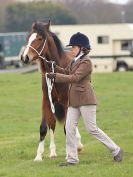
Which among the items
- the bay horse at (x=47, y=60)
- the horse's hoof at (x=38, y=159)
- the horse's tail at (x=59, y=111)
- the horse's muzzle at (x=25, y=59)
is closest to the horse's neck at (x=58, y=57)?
the bay horse at (x=47, y=60)

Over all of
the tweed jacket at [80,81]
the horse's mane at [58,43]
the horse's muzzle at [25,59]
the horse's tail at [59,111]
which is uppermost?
the horse's mane at [58,43]

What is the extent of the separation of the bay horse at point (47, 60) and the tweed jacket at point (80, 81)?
832mm

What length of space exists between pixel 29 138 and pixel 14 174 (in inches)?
178

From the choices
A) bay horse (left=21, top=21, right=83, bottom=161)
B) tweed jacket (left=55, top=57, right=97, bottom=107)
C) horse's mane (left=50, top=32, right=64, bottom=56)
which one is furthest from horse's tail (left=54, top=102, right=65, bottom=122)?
tweed jacket (left=55, top=57, right=97, bottom=107)

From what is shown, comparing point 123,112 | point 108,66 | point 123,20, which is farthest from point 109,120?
point 123,20

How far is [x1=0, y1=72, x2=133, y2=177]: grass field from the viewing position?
9.41 m

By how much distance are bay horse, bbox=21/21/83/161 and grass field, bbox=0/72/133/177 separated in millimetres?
616

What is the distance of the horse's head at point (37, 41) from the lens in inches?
400

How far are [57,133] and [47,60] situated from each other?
166 inches

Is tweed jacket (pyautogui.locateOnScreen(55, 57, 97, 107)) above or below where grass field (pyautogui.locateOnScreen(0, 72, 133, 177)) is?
above

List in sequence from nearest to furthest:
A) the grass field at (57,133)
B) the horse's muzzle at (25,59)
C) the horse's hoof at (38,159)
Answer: the grass field at (57,133) → the horse's muzzle at (25,59) → the horse's hoof at (38,159)

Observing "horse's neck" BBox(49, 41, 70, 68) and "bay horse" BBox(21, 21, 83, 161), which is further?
"horse's neck" BBox(49, 41, 70, 68)

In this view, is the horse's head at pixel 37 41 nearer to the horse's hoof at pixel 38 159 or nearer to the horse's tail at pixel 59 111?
the horse's tail at pixel 59 111

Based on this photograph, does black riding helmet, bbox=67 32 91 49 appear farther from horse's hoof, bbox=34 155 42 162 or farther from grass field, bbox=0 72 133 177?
horse's hoof, bbox=34 155 42 162
